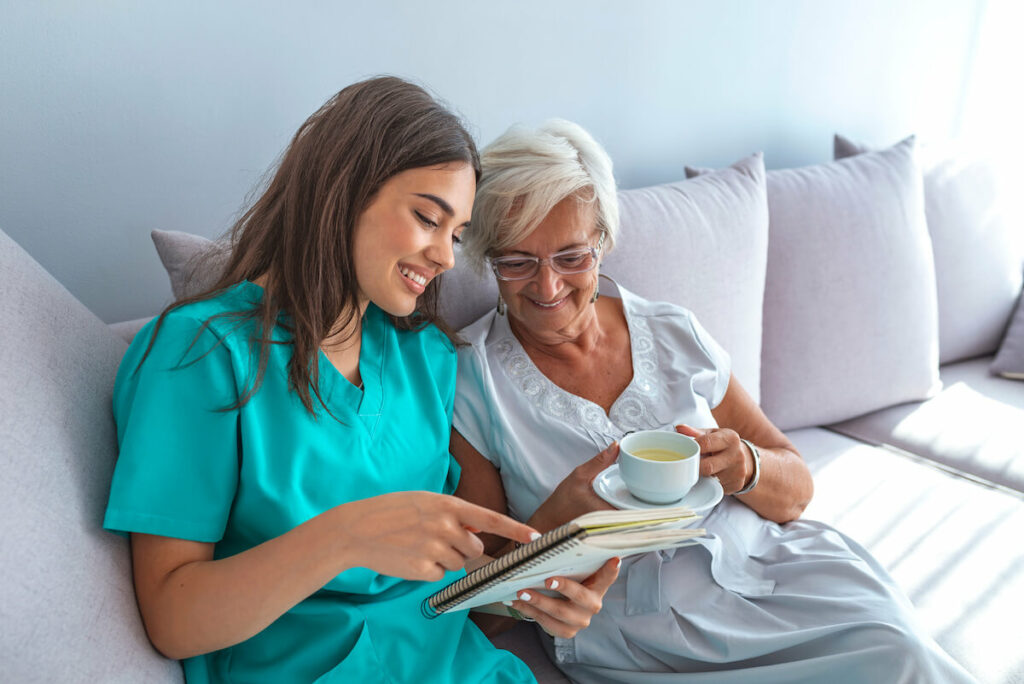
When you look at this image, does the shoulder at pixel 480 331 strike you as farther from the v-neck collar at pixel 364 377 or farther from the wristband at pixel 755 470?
the wristband at pixel 755 470

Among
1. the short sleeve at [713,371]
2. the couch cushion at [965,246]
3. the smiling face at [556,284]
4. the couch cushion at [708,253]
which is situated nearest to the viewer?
the smiling face at [556,284]

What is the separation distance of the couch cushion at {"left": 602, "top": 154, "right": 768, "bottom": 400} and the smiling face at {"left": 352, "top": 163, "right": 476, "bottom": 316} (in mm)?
636

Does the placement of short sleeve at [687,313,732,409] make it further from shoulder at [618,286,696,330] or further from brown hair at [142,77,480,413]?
brown hair at [142,77,480,413]

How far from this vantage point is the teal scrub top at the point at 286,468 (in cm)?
103

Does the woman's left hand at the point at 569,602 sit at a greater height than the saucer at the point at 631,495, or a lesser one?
lesser

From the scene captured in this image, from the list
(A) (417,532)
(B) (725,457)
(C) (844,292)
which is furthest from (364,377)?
(C) (844,292)

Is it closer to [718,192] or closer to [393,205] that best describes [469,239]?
[393,205]

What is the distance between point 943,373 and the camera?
2.55 m

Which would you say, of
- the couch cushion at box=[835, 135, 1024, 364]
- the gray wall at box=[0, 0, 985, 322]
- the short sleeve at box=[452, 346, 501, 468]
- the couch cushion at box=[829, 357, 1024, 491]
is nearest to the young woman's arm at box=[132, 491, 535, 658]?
the short sleeve at box=[452, 346, 501, 468]

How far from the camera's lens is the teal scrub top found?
1029 millimetres

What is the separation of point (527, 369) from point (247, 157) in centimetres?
76

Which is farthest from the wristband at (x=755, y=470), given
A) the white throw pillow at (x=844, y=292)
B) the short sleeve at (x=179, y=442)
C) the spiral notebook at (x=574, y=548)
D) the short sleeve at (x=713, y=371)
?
the short sleeve at (x=179, y=442)

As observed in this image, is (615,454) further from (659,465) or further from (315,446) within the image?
(315,446)

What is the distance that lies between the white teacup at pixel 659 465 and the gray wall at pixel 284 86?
987 millimetres
